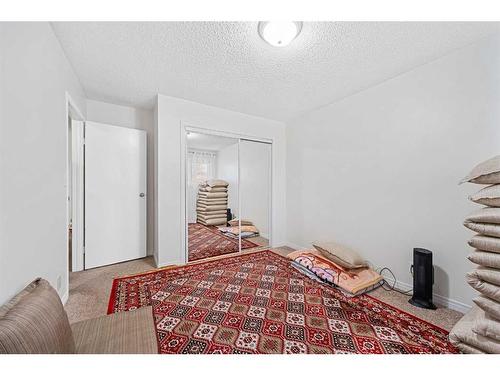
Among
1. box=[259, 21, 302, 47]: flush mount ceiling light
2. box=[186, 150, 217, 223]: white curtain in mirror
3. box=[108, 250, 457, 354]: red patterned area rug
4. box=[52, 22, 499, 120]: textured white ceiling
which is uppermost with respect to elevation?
box=[52, 22, 499, 120]: textured white ceiling

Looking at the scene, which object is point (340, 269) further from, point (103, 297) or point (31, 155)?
point (31, 155)

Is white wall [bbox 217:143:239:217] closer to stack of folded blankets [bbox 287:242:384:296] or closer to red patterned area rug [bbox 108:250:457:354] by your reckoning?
red patterned area rug [bbox 108:250:457:354]

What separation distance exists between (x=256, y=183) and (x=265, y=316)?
2.23 metres

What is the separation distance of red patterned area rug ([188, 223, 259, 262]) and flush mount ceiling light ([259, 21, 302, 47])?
2521 mm

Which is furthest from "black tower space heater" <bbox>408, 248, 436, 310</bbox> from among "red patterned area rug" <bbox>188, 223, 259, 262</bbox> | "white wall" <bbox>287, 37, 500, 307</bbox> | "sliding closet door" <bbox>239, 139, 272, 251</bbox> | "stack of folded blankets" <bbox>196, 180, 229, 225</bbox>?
"stack of folded blankets" <bbox>196, 180, 229, 225</bbox>

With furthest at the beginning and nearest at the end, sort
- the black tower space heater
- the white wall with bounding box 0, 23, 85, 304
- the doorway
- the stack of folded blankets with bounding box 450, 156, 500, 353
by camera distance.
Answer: the doorway < the black tower space heater < the stack of folded blankets with bounding box 450, 156, 500, 353 < the white wall with bounding box 0, 23, 85, 304

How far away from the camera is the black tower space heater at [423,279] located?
1859mm

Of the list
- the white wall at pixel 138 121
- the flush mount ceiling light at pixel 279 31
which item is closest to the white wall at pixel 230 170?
the white wall at pixel 138 121

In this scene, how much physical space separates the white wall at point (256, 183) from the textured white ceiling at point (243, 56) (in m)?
0.98

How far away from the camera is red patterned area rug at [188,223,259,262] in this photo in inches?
121

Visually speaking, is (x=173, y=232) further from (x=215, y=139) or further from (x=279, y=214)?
(x=279, y=214)

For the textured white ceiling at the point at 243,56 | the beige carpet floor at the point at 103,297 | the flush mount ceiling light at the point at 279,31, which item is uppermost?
the textured white ceiling at the point at 243,56

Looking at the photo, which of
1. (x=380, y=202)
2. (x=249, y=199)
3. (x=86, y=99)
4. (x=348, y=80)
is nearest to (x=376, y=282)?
(x=380, y=202)

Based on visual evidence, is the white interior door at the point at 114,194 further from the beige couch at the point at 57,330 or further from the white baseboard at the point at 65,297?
the beige couch at the point at 57,330
